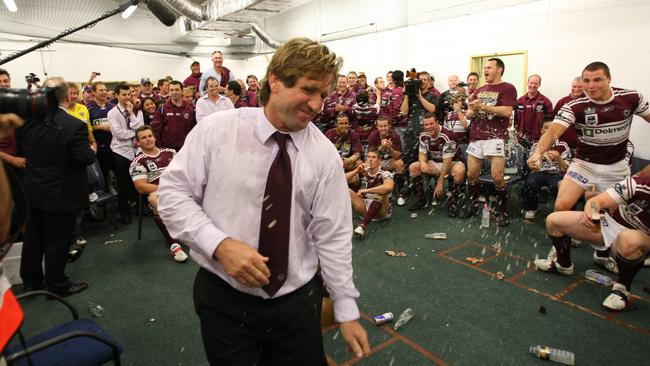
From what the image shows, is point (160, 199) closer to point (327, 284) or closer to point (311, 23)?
point (327, 284)

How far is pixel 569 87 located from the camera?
6652 millimetres

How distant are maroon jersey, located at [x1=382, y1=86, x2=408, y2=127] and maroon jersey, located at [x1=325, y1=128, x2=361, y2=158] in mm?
1722

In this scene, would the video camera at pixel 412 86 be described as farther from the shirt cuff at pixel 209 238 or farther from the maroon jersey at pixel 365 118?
the shirt cuff at pixel 209 238

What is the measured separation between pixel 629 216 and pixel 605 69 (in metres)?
1.50

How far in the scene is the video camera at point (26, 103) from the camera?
0.96 meters

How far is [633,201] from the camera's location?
2834 millimetres

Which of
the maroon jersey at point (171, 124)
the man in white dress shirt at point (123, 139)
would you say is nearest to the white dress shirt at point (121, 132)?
the man in white dress shirt at point (123, 139)

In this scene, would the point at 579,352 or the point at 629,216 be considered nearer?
the point at 579,352

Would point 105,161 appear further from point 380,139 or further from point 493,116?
point 493,116

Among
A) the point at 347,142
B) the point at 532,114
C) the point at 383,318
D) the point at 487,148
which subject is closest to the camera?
the point at 383,318

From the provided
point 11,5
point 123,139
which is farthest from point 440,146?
point 11,5

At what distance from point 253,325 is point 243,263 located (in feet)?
1.11

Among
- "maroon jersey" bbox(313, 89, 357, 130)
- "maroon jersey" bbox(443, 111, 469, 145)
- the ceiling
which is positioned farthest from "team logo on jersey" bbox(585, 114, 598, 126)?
the ceiling

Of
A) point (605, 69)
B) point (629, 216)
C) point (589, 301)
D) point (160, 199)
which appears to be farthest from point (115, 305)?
point (605, 69)
